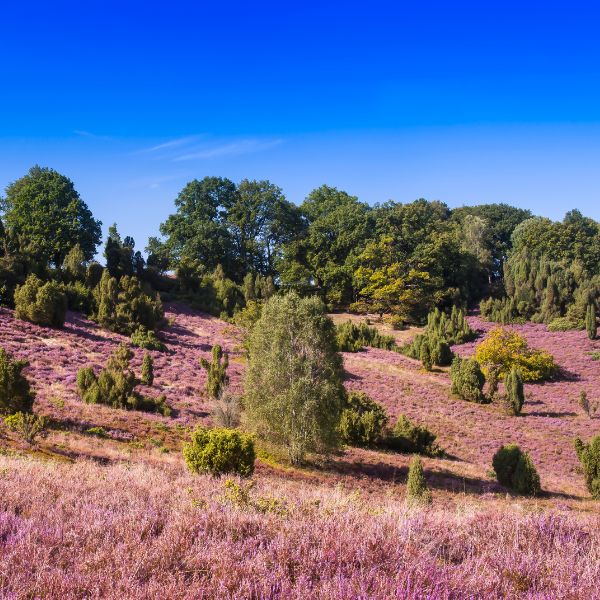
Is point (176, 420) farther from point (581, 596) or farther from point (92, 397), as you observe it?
point (581, 596)

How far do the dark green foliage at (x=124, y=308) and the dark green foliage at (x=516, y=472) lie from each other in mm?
23661

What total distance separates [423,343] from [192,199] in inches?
1362

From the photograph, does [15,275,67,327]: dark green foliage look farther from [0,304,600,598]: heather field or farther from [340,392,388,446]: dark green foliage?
[340,392,388,446]: dark green foliage

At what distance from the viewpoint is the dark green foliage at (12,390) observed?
13359 mm

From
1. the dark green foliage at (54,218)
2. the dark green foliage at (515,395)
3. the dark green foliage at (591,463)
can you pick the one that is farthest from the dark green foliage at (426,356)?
the dark green foliage at (54,218)

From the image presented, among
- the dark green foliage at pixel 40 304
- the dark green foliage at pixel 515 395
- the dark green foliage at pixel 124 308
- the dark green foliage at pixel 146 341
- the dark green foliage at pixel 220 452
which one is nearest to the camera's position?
the dark green foliage at pixel 220 452

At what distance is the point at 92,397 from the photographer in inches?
695

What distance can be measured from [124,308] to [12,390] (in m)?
18.5

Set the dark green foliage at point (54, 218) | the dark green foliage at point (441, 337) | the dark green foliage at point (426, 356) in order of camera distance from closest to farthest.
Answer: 1. the dark green foliage at point (426, 356)
2. the dark green foliage at point (441, 337)
3. the dark green foliage at point (54, 218)

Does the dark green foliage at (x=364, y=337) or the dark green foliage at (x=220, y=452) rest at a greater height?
the dark green foliage at (x=364, y=337)

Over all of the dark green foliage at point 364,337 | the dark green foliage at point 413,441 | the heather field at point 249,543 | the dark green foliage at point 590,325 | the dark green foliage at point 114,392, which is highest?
the dark green foliage at point 590,325

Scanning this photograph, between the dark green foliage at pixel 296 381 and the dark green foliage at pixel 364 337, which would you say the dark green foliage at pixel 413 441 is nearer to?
the dark green foliage at pixel 296 381

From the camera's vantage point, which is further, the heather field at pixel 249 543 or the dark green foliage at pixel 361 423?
the dark green foliage at pixel 361 423

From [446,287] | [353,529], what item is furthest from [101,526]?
[446,287]
